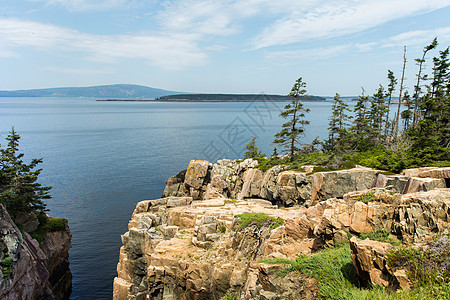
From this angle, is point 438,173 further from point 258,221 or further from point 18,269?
point 18,269

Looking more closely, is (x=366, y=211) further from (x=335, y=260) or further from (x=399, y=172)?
(x=399, y=172)

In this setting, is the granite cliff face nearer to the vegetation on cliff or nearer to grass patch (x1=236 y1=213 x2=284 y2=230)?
grass patch (x1=236 y1=213 x2=284 y2=230)

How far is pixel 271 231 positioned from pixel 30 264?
71.3 feet

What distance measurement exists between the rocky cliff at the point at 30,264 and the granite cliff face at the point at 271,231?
23.9ft

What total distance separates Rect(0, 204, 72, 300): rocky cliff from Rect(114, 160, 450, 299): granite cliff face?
728 centimetres

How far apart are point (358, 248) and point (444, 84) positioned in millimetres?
39858

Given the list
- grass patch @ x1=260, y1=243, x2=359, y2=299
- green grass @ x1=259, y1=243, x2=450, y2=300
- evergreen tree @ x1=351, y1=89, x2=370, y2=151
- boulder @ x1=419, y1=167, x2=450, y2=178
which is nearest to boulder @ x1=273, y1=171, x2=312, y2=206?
boulder @ x1=419, y1=167, x2=450, y2=178

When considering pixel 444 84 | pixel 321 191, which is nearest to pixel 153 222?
pixel 321 191

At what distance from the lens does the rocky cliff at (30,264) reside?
22.0m

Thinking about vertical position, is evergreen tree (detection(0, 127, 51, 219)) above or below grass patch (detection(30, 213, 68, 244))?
above

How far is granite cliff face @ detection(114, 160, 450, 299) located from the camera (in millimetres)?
11516

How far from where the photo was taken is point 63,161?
253 feet

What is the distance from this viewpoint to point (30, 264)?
24406mm

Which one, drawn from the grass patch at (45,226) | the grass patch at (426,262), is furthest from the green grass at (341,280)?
the grass patch at (45,226)
